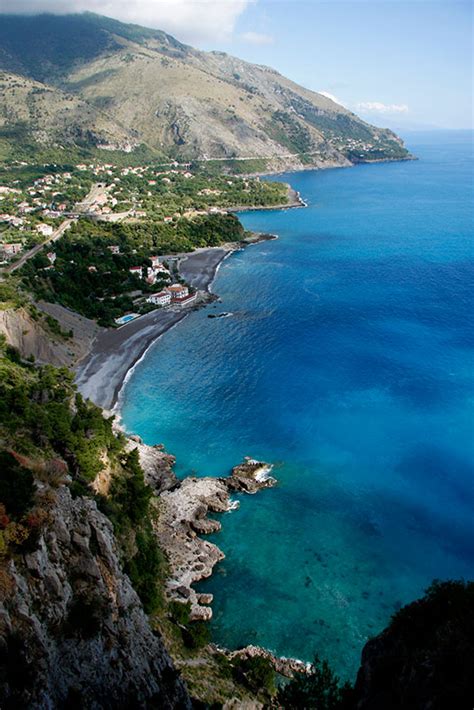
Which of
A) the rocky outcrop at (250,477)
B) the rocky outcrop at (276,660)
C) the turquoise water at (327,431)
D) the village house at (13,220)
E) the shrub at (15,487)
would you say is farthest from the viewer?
the village house at (13,220)

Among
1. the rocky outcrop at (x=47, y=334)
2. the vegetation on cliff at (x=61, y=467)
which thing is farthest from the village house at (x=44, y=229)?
the vegetation on cliff at (x=61, y=467)

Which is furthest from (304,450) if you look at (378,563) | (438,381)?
(438,381)

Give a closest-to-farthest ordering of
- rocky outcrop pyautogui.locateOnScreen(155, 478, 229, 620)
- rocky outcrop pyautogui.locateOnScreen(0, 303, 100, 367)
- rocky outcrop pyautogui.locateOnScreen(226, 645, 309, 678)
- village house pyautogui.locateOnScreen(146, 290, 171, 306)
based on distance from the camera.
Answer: rocky outcrop pyautogui.locateOnScreen(226, 645, 309, 678), rocky outcrop pyautogui.locateOnScreen(155, 478, 229, 620), rocky outcrop pyautogui.locateOnScreen(0, 303, 100, 367), village house pyautogui.locateOnScreen(146, 290, 171, 306)

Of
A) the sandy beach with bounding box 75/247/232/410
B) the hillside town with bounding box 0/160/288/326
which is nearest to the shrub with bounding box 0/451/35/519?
the sandy beach with bounding box 75/247/232/410

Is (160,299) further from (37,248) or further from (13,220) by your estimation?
(13,220)

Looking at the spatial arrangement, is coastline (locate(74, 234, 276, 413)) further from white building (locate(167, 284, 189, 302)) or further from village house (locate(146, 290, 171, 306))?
white building (locate(167, 284, 189, 302))

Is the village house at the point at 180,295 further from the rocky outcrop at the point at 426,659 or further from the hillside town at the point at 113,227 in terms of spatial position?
the rocky outcrop at the point at 426,659

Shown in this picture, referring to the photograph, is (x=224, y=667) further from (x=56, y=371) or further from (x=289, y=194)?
(x=289, y=194)
